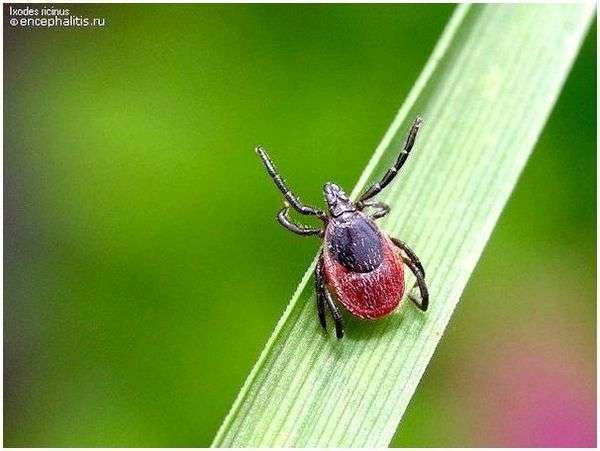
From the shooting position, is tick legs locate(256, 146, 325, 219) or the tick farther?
tick legs locate(256, 146, 325, 219)

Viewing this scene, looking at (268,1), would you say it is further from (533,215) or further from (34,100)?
(533,215)

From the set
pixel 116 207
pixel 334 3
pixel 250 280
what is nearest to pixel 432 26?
pixel 334 3

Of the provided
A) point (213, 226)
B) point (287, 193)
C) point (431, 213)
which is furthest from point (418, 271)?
point (213, 226)

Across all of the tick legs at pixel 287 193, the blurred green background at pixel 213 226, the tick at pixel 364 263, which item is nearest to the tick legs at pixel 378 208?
the tick at pixel 364 263

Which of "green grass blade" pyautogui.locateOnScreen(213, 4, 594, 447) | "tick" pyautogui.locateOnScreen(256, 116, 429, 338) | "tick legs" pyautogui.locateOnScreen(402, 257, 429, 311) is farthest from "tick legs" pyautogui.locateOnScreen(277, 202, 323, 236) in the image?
"tick legs" pyautogui.locateOnScreen(402, 257, 429, 311)

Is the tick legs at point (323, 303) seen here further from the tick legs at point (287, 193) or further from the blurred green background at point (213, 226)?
the blurred green background at point (213, 226)

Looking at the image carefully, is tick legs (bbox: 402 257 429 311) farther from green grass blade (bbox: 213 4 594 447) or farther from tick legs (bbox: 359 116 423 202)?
tick legs (bbox: 359 116 423 202)
